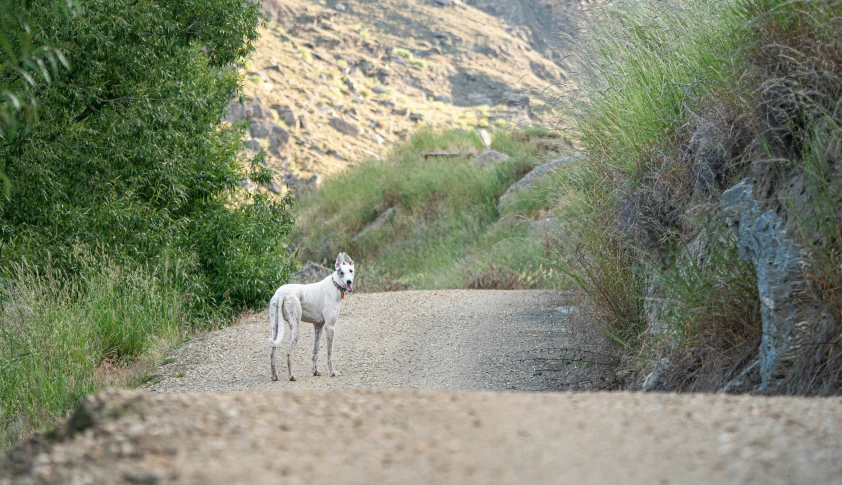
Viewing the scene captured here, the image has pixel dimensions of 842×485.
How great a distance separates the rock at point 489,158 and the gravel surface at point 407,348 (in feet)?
42.4

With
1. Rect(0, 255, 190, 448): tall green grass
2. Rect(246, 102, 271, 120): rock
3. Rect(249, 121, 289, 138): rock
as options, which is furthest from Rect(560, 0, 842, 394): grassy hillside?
Rect(246, 102, 271, 120): rock

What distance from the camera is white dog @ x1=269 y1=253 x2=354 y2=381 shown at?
7457 millimetres

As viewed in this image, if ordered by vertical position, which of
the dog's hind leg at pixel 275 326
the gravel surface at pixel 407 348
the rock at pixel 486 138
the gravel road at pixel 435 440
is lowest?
the rock at pixel 486 138

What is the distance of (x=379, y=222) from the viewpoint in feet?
76.7

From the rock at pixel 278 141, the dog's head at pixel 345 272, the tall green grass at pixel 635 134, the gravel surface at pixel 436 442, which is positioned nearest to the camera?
the gravel surface at pixel 436 442

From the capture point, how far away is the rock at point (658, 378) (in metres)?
5.48

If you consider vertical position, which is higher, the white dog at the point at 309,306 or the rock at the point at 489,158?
the white dog at the point at 309,306

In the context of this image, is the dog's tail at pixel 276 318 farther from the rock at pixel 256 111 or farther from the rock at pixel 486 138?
the rock at pixel 256 111

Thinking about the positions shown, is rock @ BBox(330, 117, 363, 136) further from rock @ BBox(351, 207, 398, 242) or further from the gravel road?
the gravel road

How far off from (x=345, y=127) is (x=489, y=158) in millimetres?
15517

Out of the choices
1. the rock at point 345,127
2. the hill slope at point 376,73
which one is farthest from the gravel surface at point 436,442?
the rock at point 345,127

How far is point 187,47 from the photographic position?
39.4ft

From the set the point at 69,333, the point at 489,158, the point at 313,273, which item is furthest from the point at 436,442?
the point at 489,158

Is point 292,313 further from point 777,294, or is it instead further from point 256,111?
point 256,111
